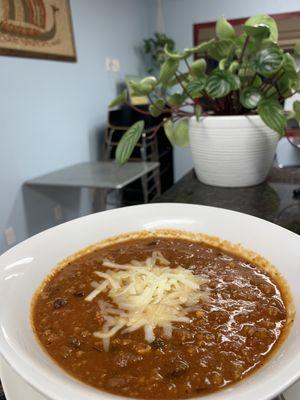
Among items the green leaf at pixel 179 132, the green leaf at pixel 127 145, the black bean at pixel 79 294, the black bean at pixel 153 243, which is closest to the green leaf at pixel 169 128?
the green leaf at pixel 179 132

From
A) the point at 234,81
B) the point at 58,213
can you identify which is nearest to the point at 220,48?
the point at 234,81

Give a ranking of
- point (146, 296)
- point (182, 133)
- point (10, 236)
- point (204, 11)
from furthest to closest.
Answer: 1. point (204, 11)
2. point (10, 236)
3. point (182, 133)
4. point (146, 296)

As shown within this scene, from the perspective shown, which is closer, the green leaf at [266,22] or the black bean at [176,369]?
the black bean at [176,369]

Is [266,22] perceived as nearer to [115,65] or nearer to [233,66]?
[233,66]

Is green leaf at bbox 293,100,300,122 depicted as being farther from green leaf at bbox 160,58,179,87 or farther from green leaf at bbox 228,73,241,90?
green leaf at bbox 160,58,179,87

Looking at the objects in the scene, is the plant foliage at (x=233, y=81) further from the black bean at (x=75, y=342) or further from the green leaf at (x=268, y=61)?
the black bean at (x=75, y=342)

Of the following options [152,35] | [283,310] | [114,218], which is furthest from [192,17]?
[283,310]

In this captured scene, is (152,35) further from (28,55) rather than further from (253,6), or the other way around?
(28,55)
